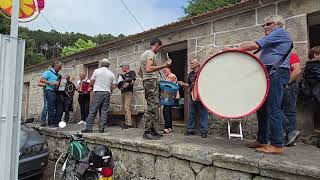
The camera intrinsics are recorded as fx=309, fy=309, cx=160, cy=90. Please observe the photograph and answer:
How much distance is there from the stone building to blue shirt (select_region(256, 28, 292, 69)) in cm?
163

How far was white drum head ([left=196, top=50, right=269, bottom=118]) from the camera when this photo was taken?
3256 mm

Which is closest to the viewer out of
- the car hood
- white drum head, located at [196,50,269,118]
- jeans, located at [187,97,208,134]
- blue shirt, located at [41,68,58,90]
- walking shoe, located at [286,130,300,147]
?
white drum head, located at [196,50,269,118]

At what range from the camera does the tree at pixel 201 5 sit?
21.6 metres

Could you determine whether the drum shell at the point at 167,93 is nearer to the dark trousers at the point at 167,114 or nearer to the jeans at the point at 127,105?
the dark trousers at the point at 167,114

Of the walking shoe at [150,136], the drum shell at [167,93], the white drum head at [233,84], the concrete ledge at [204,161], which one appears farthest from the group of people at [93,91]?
the white drum head at [233,84]

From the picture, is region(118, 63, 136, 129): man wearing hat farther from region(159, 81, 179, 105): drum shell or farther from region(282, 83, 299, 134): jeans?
region(282, 83, 299, 134): jeans

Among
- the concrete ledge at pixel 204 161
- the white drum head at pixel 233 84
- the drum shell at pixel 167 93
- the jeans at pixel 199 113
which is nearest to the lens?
the concrete ledge at pixel 204 161

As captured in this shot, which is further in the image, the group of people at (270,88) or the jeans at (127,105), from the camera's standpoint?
the jeans at (127,105)

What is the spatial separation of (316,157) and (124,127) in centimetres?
494

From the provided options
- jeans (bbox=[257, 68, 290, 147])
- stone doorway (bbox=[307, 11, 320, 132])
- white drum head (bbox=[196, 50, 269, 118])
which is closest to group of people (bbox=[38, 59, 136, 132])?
white drum head (bbox=[196, 50, 269, 118])

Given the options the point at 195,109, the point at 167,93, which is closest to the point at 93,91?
the point at 167,93

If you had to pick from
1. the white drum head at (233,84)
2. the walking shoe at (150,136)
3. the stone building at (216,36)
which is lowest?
the walking shoe at (150,136)

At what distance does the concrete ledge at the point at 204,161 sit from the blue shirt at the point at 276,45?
3.62ft

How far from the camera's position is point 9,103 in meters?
2.31
